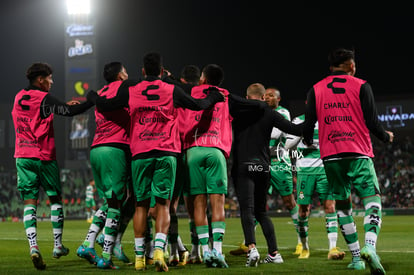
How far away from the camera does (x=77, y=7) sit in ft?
179

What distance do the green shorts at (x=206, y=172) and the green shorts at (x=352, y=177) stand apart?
1.52 m

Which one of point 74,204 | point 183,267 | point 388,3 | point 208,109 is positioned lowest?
point 74,204

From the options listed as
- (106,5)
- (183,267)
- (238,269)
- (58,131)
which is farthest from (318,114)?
(106,5)

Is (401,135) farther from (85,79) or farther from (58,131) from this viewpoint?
(58,131)

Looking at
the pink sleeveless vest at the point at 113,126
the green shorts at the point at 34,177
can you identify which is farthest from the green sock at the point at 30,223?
the pink sleeveless vest at the point at 113,126

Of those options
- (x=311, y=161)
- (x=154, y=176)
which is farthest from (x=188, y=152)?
(x=311, y=161)

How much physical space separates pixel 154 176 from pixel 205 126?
112cm

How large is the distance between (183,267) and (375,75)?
54.0m

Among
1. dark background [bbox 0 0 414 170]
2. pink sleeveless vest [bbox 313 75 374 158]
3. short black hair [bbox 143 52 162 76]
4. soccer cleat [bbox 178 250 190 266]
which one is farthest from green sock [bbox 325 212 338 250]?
dark background [bbox 0 0 414 170]

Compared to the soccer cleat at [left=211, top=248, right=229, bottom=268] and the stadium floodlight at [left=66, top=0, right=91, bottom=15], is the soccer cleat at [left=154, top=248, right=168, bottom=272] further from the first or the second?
the stadium floodlight at [left=66, top=0, right=91, bottom=15]

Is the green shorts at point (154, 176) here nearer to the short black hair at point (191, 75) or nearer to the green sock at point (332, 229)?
the short black hair at point (191, 75)

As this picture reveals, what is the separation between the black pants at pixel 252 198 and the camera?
838cm

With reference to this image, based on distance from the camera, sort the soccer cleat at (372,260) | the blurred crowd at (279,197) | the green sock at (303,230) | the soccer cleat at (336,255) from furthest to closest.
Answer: the blurred crowd at (279,197), the green sock at (303,230), the soccer cleat at (336,255), the soccer cleat at (372,260)

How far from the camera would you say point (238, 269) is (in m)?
7.68
